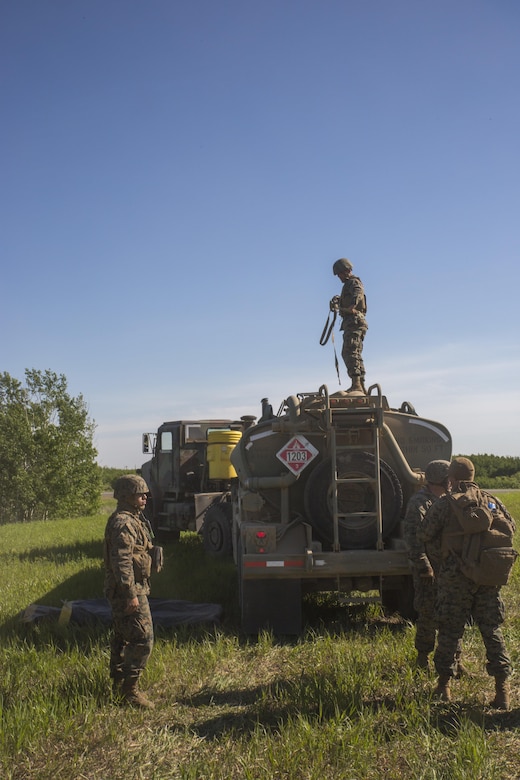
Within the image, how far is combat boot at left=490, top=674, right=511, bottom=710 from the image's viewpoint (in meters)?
4.50

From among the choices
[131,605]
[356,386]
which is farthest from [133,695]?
[356,386]

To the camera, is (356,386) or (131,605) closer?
(131,605)

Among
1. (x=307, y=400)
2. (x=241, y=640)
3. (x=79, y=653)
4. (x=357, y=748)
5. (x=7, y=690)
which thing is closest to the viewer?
(x=357, y=748)

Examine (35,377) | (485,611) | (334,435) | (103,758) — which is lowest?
(103,758)

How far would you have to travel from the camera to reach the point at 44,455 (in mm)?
31750

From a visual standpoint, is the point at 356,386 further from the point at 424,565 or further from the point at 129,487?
the point at 129,487

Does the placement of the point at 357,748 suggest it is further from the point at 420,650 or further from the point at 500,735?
the point at 420,650

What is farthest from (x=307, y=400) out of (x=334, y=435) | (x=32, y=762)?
(x=32, y=762)

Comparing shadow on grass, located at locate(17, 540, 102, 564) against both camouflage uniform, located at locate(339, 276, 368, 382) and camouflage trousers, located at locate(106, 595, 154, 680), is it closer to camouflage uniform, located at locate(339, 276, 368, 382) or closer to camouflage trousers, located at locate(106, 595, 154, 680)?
camouflage uniform, located at locate(339, 276, 368, 382)

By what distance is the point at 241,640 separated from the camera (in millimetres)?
6539

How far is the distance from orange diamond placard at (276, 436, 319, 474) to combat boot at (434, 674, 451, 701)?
110 inches

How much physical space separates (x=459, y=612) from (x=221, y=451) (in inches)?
322

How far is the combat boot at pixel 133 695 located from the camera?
4770mm

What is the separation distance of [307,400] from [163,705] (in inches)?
135
